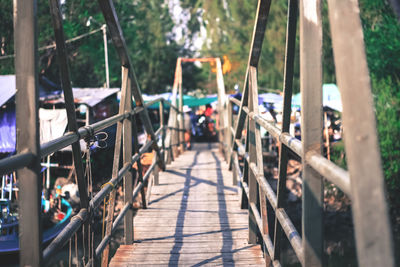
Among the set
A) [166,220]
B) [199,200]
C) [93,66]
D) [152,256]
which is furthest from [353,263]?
[93,66]

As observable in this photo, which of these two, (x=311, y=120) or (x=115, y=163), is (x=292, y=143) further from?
(x=115, y=163)

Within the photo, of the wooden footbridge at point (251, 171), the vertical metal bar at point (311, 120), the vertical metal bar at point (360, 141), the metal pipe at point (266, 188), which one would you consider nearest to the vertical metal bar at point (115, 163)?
the wooden footbridge at point (251, 171)

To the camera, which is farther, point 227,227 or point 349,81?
point 227,227

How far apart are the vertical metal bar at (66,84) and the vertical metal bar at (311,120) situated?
915mm

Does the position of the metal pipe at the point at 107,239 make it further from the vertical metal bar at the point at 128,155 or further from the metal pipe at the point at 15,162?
the metal pipe at the point at 15,162

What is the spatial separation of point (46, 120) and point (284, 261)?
682 cm

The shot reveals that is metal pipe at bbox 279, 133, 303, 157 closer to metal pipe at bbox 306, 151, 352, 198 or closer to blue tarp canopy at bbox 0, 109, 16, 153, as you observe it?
metal pipe at bbox 306, 151, 352, 198

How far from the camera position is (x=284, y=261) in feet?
32.6

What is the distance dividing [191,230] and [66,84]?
193cm

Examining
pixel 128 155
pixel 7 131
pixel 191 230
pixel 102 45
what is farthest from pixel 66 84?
pixel 102 45

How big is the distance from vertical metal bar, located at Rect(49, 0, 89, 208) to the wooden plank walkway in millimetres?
1022

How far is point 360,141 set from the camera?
0.87 meters

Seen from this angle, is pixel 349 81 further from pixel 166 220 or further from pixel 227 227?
pixel 166 220

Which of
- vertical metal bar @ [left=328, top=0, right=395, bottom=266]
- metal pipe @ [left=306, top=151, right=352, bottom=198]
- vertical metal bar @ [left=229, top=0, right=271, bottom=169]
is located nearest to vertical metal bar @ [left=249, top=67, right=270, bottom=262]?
vertical metal bar @ [left=229, top=0, right=271, bottom=169]
